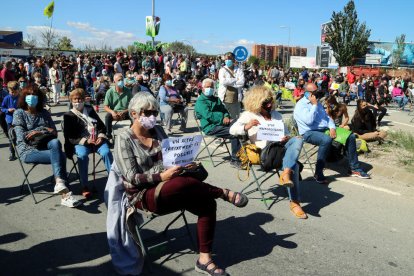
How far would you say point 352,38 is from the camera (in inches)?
1847

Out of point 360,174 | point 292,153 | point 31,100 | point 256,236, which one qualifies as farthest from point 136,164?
point 360,174

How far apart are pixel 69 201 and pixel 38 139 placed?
1.01 metres

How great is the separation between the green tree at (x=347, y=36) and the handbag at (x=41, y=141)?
1853 inches

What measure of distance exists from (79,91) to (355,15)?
48680 millimetres

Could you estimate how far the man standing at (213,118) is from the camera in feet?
21.7

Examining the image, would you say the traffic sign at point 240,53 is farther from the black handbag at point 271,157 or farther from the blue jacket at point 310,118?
the black handbag at point 271,157

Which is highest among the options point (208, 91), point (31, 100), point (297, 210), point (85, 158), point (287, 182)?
point (208, 91)

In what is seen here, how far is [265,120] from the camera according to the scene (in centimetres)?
510

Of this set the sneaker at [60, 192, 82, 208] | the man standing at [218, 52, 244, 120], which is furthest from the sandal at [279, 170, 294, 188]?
the man standing at [218, 52, 244, 120]

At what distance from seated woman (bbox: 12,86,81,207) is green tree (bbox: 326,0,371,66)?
4680 centimetres

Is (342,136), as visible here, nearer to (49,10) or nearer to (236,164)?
(236,164)

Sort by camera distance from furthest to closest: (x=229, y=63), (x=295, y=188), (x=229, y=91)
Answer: (x=229, y=63) < (x=229, y=91) < (x=295, y=188)

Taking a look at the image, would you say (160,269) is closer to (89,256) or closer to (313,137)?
(89,256)

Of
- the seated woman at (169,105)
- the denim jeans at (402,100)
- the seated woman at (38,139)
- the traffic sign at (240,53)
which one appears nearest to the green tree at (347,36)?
the denim jeans at (402,100)
